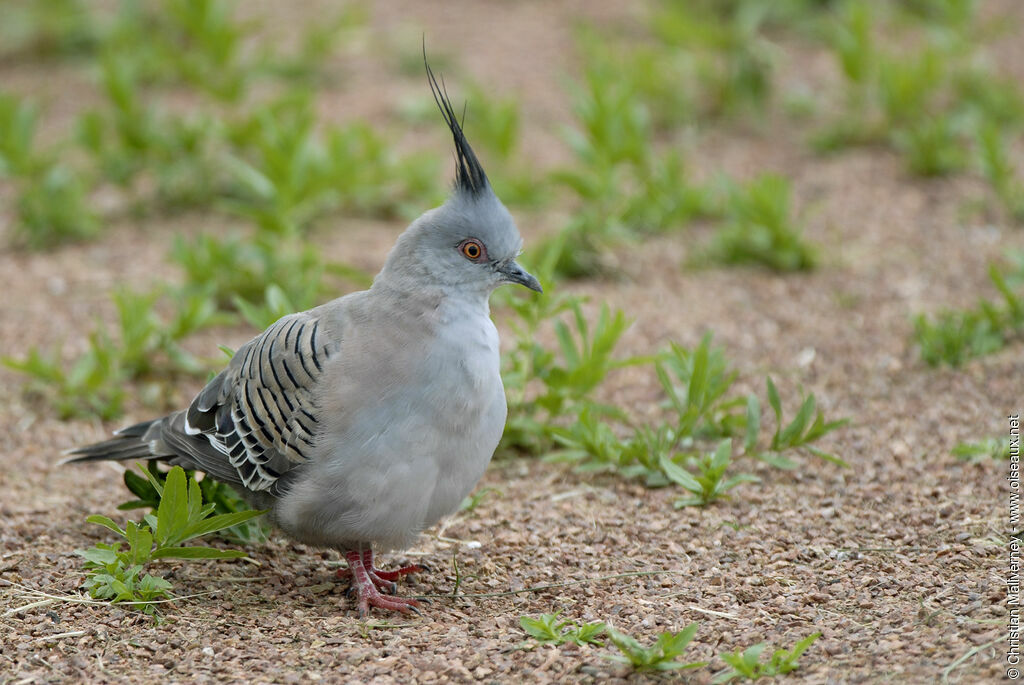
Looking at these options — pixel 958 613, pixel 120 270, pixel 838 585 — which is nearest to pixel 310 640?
pixel 838 585

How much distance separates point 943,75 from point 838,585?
4.95 meters

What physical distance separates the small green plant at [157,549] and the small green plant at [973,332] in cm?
302

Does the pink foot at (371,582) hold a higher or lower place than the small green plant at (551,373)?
lower

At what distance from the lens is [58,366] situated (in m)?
5.34

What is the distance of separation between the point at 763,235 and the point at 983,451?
7.39 feet

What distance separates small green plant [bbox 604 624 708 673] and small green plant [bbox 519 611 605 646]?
17 centimetres

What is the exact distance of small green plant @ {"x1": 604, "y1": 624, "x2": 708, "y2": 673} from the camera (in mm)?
3174

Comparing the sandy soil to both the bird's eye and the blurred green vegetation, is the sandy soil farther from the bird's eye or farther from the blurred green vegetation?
the bird's eye

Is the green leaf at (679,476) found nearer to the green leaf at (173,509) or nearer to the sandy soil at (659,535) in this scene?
the sandy soil at (659,535)

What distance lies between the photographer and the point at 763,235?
637 centimetres

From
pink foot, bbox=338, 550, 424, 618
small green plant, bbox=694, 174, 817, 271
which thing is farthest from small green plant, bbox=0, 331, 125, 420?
small green plant, bbox=694, 174, 817, 271

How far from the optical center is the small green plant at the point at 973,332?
517cm

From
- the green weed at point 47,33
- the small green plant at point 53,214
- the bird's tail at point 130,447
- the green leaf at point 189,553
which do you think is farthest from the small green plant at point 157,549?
the green weed at point 47,33

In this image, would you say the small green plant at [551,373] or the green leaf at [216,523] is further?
the small green plant at [551,373]
